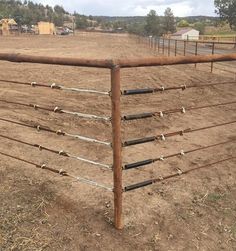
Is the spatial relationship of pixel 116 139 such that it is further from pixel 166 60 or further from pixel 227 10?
pixel 227 10

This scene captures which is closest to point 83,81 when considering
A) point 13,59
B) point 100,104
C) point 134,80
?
point 134,80

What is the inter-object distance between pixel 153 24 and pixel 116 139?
371 feet

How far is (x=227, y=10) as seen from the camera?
2265 inches

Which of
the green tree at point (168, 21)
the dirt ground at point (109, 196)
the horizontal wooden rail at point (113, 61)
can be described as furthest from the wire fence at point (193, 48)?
the green tree at point (168, 21)

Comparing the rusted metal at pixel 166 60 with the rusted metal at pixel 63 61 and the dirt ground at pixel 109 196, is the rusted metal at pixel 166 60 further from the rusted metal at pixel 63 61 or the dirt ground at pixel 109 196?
the dirt ground at pixel 109 196

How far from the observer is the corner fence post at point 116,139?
3433 millimetres

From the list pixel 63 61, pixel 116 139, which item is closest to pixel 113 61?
pixel 63 61

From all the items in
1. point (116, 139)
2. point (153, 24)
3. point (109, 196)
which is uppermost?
point (116, 139)

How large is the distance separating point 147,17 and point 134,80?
348ft

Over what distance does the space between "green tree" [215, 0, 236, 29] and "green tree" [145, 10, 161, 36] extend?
5450cm

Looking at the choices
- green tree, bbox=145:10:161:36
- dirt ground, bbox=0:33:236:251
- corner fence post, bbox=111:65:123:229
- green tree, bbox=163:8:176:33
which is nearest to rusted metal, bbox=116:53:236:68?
corner fence post, bbox=111:65:123:229

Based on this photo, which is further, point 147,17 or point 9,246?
point 147,17

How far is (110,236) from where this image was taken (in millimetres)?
3850

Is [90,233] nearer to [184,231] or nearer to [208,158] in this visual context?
[184,231]
